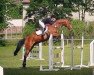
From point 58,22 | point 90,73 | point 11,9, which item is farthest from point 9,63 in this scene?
point 11,9

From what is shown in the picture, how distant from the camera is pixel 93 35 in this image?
2625 centimetres

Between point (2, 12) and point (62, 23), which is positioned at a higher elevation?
point (62, 23)

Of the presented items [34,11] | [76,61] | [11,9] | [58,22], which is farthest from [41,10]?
[58,22]

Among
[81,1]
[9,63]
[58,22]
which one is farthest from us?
[81,1]

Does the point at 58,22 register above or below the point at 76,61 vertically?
above

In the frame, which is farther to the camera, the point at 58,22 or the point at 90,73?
the point at 58,22

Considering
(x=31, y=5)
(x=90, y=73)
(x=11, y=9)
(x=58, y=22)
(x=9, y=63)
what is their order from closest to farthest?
(x=90, y=73)
(x=58, y=22)
(x=9, y=63)
(x=11, y=9)
(x=31, y=5)

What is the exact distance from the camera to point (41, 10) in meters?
25.5

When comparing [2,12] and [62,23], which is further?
[2,12]

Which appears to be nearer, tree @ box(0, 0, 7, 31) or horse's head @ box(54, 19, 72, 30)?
horse's head @ box(54, 19, 72, 30)

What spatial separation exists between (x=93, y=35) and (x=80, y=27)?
5.68 feet

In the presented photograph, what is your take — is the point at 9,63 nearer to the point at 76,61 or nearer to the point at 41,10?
the point at 76,61

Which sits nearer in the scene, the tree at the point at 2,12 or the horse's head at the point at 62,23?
the horse's head at the point at 62,23

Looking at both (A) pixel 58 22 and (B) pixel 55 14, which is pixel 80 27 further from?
(A) pixel 58 22
